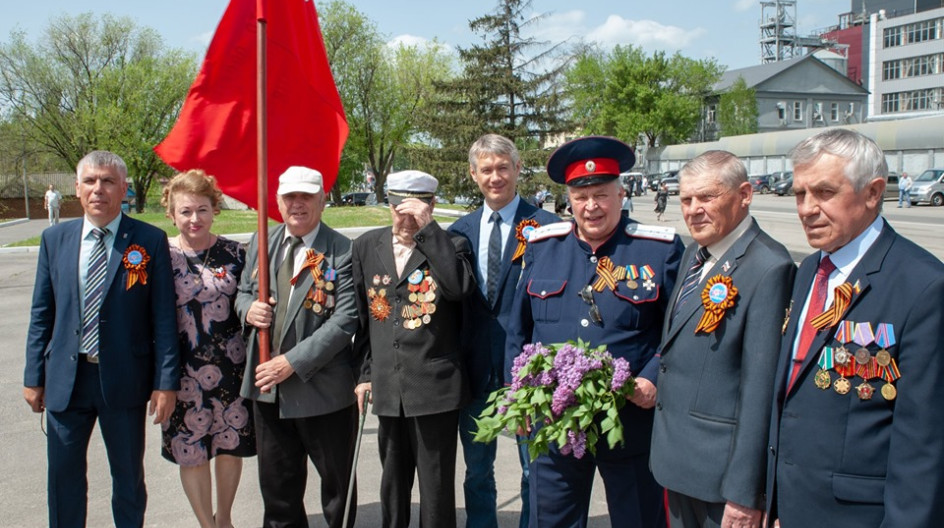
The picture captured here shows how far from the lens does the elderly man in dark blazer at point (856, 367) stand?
2.17 m

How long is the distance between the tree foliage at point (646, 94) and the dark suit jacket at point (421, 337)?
71.6m

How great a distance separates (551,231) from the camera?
3670mm

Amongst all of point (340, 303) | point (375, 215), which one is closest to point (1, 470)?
point (340, 303)

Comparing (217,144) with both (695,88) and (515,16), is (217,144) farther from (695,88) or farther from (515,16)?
(695,88)

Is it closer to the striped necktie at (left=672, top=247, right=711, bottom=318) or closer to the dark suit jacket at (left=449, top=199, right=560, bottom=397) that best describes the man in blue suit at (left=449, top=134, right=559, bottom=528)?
the dark suit jacket at (left=449, top=199, right=560, bottom=397)

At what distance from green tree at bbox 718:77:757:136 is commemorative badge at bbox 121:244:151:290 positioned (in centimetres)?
7780

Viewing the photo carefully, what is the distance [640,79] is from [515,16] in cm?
5650

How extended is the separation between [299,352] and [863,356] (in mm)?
2627

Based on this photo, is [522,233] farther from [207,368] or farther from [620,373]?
[207,368]

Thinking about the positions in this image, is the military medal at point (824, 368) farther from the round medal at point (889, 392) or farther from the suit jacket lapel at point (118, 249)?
the suit jacket lapel at point (118, 249)

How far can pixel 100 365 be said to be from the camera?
3.68m

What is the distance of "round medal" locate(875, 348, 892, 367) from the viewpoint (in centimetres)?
224

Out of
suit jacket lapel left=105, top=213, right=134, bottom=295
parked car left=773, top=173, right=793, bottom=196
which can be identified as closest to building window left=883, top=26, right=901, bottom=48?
parked car left=773, top=173, right=793, bottom=196

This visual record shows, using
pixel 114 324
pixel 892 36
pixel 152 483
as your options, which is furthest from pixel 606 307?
pixel 892 36
